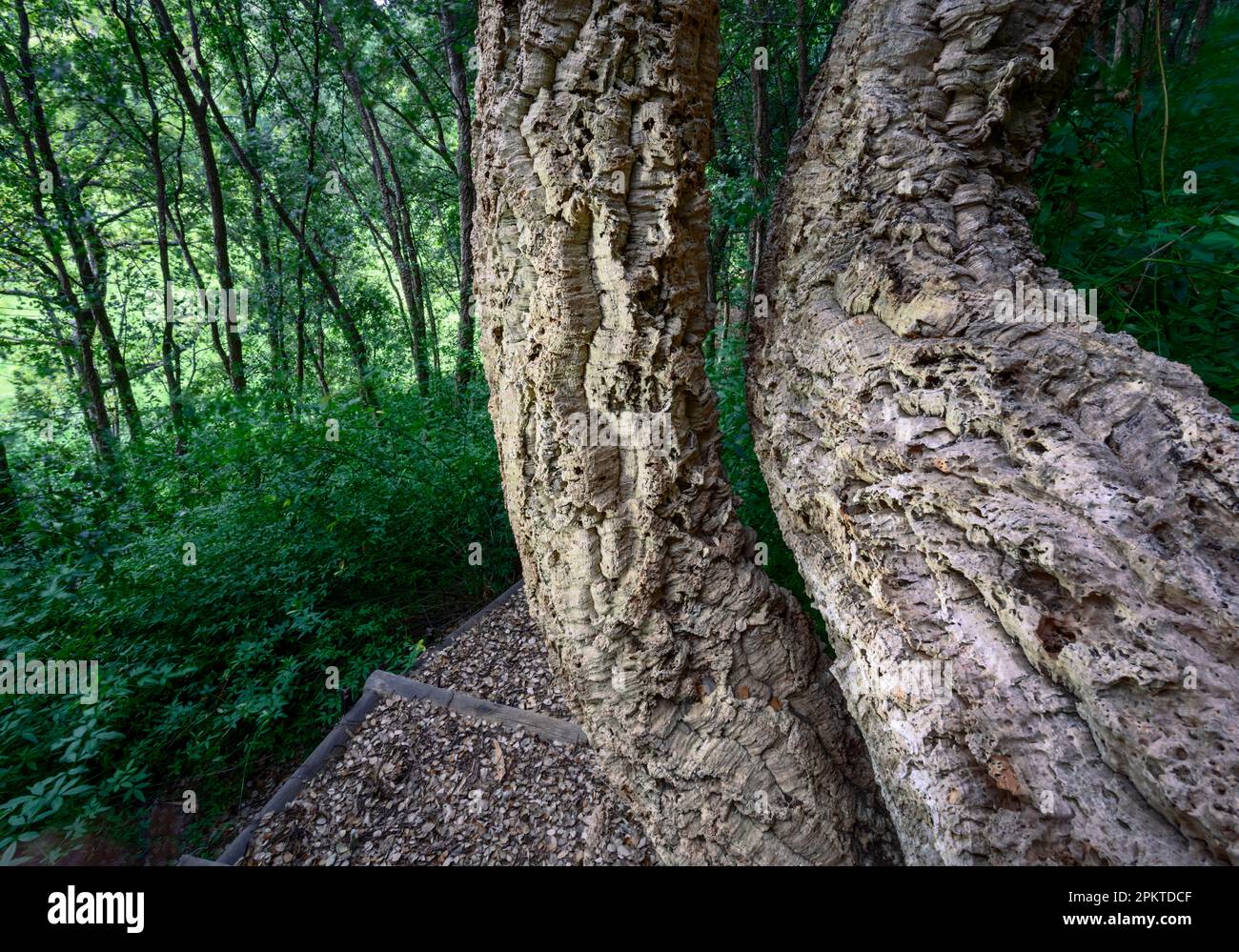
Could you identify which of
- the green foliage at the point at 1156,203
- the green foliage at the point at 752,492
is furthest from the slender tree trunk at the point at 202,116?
the green foliage at the point at 1156,203

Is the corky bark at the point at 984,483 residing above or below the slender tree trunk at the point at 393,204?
below

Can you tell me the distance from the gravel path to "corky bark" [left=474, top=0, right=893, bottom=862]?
1554mm

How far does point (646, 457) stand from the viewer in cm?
166

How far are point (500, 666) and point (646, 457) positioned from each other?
2.44 meters

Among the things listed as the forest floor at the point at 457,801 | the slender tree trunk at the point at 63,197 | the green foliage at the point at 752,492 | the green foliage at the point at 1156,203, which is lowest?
the forest floor at the point at 457,801

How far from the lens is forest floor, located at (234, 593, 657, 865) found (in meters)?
2.38

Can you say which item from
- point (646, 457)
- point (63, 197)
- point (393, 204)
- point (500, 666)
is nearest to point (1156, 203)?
point (646, 457)

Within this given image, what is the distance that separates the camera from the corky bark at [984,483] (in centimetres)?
94

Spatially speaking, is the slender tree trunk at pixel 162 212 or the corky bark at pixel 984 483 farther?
the slender tree trunk at pixel 162 212

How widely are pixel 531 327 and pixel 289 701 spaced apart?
11.1 feet

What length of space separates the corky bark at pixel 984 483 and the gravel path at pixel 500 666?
7.08 feet

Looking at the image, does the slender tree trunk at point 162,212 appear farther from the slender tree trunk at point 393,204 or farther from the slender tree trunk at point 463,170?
the slender tree trunk at point 463,170

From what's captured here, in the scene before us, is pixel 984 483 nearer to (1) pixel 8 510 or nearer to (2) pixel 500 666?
(2) pixel 500 666
